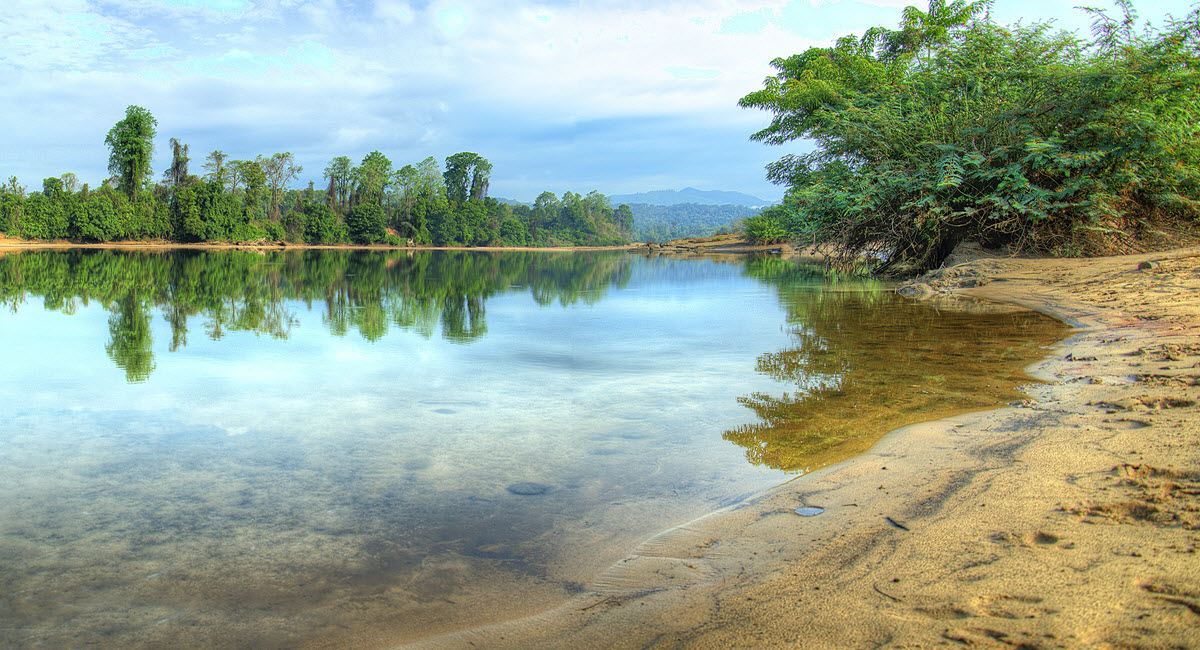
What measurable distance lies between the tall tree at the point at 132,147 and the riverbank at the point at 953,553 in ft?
274

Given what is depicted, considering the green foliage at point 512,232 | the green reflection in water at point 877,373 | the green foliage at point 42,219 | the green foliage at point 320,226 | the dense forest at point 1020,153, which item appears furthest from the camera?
the green foliage at point 512,232

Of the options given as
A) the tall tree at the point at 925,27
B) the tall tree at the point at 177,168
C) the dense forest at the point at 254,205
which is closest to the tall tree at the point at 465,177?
the dense forest at the point at 254,205

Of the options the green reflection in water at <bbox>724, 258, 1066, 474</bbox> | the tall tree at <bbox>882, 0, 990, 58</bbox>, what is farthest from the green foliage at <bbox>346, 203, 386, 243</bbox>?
the green reflection in water at <bbox>724, 258, 1066, 474</bbox>

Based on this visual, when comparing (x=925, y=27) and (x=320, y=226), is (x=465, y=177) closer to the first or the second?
(x=320, y=226)

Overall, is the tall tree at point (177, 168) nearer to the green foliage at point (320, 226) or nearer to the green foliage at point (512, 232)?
the green foliage at point (320, 226)

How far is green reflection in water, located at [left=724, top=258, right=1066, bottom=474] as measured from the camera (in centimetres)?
501

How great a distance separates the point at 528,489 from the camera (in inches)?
162

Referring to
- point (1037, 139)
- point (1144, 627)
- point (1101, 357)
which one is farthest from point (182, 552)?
point (1037, 139)

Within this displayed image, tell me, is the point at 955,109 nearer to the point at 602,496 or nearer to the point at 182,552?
the point at 602,496

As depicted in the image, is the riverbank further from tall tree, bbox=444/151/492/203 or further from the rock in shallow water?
tall tree, bbox=444/151/492/203

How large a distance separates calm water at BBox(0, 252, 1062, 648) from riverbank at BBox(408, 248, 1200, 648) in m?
0.39

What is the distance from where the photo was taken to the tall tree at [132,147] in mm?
68250

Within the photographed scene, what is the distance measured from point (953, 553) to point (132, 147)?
85.8 metres

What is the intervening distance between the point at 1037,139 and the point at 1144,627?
53.0ft
